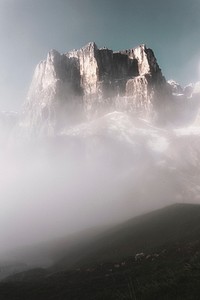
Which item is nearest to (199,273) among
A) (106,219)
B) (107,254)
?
(107,254)

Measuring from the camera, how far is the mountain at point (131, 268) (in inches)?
1679

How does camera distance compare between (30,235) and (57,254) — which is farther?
(30,235)

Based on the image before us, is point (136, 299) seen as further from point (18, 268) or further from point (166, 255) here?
point (18, 268)

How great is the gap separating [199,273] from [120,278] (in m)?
21.8

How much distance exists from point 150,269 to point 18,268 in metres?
61.0

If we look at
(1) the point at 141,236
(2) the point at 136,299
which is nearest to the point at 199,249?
(2) the point at 136,299

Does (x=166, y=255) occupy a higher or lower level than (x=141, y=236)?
lower

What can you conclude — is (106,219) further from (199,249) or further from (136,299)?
(136,299)

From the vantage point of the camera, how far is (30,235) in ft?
577

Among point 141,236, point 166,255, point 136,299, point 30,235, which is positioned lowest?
point 136,299

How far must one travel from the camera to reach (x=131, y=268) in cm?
6731

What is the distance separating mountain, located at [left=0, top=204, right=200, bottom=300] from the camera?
42.7m

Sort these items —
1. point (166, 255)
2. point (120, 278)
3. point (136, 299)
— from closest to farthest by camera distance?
1. point (136, 299)
2. point (120, 278)
3. point (166, 255)

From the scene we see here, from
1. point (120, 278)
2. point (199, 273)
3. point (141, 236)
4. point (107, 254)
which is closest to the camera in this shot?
point (199, 273)
